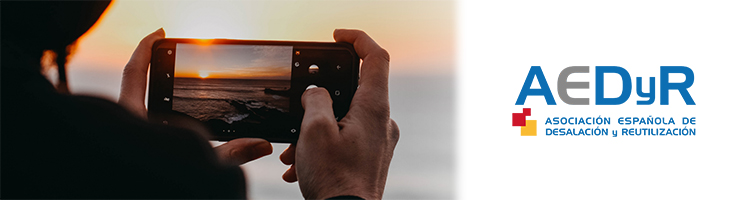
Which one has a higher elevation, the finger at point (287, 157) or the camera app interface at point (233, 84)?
the camera app interface at point (233, 84)

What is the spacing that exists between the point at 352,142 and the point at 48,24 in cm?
27

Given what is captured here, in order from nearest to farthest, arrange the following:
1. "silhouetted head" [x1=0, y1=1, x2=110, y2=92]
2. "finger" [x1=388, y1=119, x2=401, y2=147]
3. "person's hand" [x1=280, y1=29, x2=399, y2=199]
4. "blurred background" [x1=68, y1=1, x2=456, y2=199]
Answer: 1. "silhouetted head" [x1=0, y1=1, x2=110, y2=92]
2. "person's hand" [x1=280, y1=29, x2=399, y2=199]
3. "finger" [x1=388, y1=119, x2=401, y2=147]
4. "blurred background" [x1=68, y1=1, x2=456, y2=199]

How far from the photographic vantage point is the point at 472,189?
147 centimetres

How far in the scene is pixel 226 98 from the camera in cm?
67

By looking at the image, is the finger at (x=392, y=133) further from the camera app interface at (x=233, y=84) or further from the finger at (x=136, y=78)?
the finger at (x=136, y=78)

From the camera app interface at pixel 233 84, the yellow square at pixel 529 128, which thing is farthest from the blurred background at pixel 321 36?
the camera app interface at pixel 233 84

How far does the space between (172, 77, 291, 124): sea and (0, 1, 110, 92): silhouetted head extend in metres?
0.23

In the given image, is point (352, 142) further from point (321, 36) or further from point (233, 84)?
point (321, 36)

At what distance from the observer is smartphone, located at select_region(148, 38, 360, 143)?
2.10 feet

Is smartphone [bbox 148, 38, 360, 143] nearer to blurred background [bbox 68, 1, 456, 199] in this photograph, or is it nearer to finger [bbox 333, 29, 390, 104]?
finger [bbox 333, 29, 390, 104]

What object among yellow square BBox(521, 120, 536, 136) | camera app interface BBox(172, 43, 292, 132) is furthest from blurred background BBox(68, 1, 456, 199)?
camera app interface BBox(172, 43, 292, 132)

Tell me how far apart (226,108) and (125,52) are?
93 centimetres

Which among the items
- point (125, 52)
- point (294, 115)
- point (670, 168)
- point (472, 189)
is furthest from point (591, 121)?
point (125, 52)

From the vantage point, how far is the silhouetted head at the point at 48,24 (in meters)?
0.35
